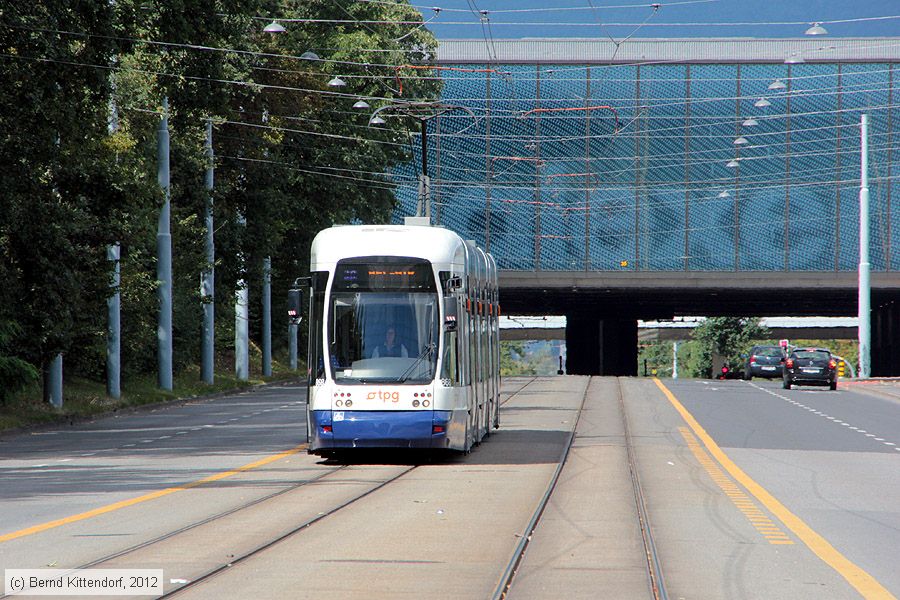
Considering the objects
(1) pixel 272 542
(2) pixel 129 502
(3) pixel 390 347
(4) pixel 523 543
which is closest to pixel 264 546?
(1) pixel 272 542

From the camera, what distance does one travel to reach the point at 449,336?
68.4 ft

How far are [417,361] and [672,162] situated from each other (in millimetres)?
64013

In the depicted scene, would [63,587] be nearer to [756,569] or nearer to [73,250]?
[756,569]

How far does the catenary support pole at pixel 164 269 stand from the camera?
41.6 meters

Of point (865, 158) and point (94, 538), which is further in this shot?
point (865, 158)

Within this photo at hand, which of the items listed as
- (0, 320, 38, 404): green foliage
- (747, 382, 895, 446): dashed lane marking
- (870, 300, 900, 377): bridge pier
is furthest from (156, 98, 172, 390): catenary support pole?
(870, 300, 900, 377): bridge pier

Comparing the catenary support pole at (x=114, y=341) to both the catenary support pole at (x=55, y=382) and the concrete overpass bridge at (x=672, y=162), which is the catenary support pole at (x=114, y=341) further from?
the concrete overpass bridge at (x=672, y=162)

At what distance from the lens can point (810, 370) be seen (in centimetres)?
5394

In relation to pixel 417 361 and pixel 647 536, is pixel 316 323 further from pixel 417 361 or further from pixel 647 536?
pixel 647 536

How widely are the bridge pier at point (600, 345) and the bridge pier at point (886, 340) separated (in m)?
13.5

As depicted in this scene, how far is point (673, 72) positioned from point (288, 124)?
35.8m

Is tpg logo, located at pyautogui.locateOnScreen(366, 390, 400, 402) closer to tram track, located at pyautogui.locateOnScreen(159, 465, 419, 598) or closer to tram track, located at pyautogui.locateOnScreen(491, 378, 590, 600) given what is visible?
tram track, located at pyautogui.locateOnScreen(491, 378, 590, 600)

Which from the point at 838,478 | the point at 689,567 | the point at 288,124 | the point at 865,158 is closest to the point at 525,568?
the point at 689,567

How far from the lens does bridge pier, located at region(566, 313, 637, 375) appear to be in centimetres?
8794
